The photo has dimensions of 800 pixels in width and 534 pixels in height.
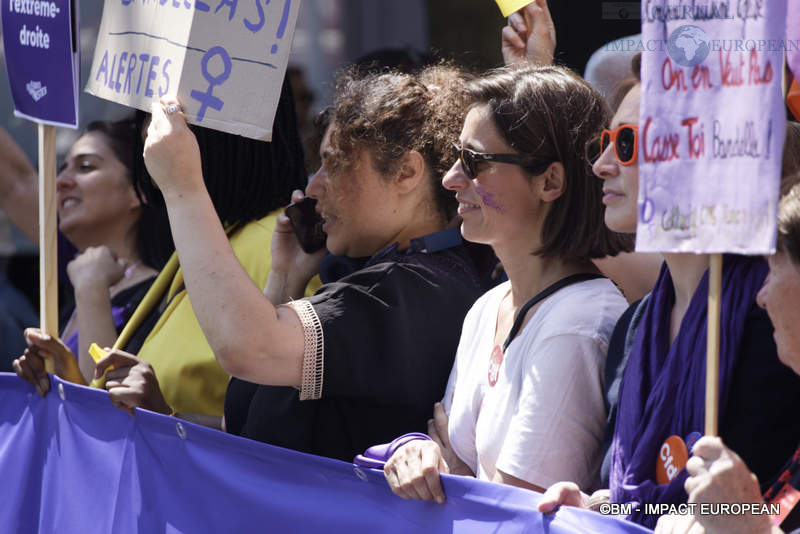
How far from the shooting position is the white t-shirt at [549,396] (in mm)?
2205

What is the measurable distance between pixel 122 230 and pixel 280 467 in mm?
2288

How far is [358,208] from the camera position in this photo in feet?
9.55

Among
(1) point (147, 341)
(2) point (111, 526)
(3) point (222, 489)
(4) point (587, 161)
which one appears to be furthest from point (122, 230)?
(4) point (587, 161)

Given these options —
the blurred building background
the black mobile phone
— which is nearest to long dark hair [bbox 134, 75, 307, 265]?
the black mobile phone

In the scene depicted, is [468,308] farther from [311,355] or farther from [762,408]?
[762,408]

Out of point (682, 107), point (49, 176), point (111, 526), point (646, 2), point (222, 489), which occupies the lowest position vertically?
point (111, 526)

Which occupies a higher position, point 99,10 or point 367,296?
point 99,10

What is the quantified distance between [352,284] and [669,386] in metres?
0.91

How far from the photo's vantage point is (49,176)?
320 centimetres

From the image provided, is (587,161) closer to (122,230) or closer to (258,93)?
(258,93)

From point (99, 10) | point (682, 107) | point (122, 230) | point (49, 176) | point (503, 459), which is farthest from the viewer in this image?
point (99, 10)

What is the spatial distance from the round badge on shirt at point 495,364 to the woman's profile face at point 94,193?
7.98 ft

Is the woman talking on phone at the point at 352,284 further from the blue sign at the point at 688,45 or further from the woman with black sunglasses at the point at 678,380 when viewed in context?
the blue sign at the point at 688,45

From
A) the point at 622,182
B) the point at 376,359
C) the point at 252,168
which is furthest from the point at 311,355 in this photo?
the point at 252,168
